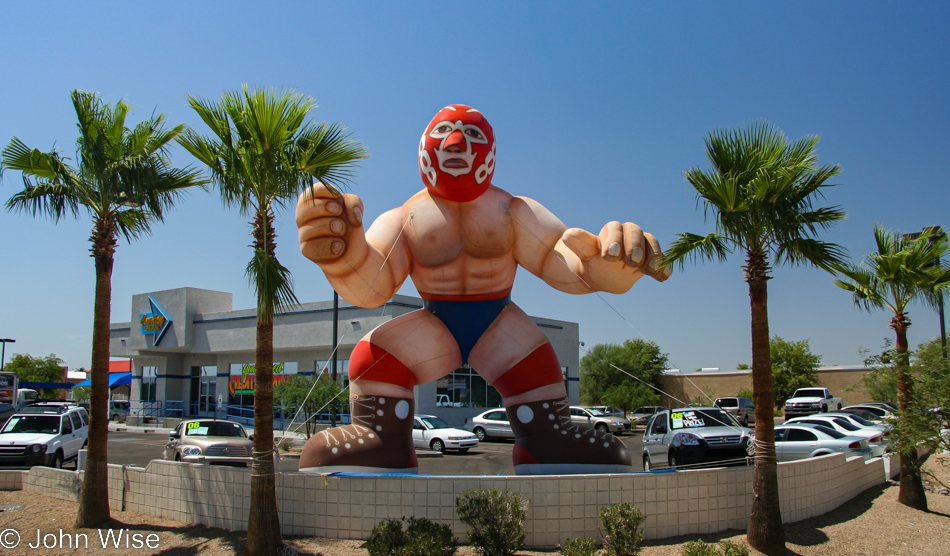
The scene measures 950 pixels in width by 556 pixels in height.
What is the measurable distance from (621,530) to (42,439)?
12644 mm

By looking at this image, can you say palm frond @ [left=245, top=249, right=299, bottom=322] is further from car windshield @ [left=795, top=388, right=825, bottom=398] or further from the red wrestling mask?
car windshield @ [left=795, top=388, right=825, bottom=398]

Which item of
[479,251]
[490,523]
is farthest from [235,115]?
[490,523]

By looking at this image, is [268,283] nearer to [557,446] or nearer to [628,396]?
[557,446]

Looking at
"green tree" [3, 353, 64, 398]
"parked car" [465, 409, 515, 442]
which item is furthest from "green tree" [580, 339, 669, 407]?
"green tree" [3, 353, 64, 398]

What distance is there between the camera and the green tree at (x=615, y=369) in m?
33.1

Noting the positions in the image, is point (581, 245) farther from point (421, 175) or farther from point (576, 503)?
point (576, 503)

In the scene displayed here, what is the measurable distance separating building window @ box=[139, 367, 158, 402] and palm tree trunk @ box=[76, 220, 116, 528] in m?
26.8

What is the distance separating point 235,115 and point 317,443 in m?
3.41

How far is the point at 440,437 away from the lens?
18.1m

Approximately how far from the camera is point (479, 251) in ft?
22.7

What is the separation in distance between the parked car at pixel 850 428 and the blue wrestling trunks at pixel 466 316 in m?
10.4

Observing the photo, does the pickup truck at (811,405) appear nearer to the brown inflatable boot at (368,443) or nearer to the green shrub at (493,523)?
the brown inflatable boot at (368,443)

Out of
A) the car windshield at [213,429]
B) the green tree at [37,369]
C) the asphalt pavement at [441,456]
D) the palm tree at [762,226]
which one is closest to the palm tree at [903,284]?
the palm tree at [762,226]

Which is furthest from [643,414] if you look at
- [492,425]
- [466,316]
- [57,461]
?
[466,316]
